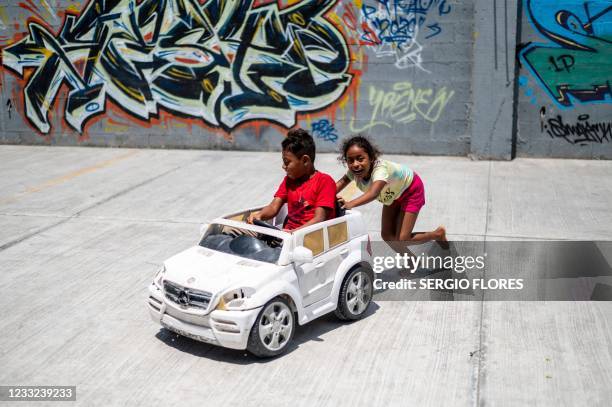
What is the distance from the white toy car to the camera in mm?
5359

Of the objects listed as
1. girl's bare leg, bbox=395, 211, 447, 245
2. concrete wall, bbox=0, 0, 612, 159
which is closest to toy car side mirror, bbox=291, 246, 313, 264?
girl's bare leg, bbox=395, 211, 447, 245

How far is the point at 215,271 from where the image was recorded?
5.60m

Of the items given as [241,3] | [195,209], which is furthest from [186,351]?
[241,3]

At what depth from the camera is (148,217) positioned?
9.58 metres

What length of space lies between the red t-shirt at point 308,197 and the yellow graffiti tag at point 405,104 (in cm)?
681

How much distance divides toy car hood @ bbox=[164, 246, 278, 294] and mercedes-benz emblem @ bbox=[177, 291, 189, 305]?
7 centimetres

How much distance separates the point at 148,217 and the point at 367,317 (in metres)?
4.17

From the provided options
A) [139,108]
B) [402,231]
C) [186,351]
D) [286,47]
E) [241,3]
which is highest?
[241,3]

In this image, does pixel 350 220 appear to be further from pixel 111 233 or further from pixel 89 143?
pixel 89 143

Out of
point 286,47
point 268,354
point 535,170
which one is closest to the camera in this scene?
point 268,354

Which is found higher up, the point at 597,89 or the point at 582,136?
the point at 597,89

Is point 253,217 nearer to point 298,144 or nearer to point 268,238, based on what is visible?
point 268,238
